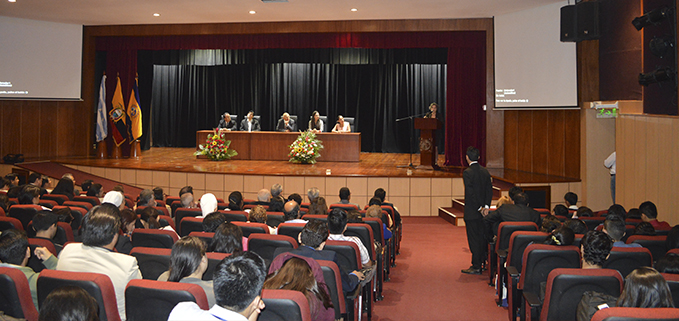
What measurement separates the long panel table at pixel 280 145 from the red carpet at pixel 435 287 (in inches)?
205

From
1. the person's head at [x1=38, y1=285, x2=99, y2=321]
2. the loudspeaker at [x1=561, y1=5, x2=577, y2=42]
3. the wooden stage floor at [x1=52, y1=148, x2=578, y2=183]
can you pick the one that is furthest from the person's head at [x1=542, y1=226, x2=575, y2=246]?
the loudspeaker at [x1=561, y1=5, x2=577, y2=42]

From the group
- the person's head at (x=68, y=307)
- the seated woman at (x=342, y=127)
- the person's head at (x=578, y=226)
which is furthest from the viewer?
the seated woman at (x=342, y=127)

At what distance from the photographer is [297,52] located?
1395cm

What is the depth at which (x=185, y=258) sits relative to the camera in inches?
96.4

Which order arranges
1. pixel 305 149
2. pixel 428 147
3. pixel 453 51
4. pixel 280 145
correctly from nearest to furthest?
pixel 428 147 → pixel 453 51 → pixel 305 149 → pixel 280 145

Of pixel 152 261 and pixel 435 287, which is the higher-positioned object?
pixel 152 261

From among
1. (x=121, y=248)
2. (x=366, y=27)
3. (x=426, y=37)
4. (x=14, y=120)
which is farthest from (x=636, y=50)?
(x=14, y=120)

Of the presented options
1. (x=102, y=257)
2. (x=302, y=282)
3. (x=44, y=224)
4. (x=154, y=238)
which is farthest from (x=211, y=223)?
(x=302, y=282)

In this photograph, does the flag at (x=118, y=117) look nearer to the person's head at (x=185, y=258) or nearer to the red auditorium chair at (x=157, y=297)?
the person's head at (x=185, y=258)

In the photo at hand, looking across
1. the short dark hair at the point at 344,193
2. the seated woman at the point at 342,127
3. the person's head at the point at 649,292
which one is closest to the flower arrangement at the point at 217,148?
the seated woman at the point at 342,127

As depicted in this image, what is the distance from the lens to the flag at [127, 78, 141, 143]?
1259 centimetres

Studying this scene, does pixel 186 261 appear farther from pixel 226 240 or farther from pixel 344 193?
pixel 344 193

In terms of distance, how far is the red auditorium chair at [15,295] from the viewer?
2.30 m

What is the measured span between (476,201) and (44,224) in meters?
3.95
